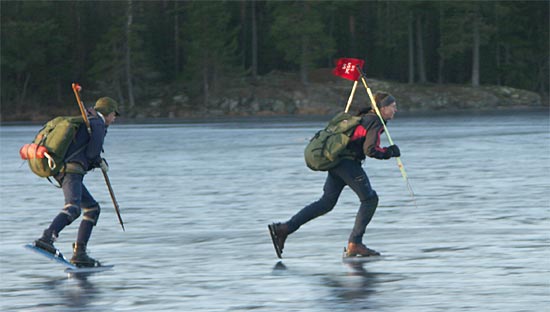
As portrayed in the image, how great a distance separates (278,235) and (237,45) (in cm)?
8858

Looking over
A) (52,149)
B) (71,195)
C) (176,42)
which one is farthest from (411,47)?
(52,149)

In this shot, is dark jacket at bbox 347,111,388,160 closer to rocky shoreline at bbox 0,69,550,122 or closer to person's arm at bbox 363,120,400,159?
person's arm at bbox 363,120,400,159

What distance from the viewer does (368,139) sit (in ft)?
39.1

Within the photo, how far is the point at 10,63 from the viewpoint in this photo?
314ft

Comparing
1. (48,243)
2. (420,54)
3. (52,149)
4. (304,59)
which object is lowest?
(420,54)

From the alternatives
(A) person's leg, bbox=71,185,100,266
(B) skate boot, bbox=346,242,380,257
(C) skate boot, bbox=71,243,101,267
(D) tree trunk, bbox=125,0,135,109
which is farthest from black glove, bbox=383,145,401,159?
(D) tree trunk, bbox=125,0,135,109

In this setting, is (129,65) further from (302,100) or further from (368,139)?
(368,139)

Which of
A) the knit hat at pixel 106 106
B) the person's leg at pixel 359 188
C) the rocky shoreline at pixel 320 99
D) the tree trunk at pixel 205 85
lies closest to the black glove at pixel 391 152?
the person's leg at pixel 359 188

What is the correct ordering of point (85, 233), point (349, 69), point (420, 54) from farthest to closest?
point (420, 54), point (349, 69), point (85, 233)

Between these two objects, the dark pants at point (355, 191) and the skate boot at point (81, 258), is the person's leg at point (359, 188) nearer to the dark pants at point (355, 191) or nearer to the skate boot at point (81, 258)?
the dark pants at point (355, 191)

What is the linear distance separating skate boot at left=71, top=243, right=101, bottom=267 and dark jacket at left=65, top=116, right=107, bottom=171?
700 mm

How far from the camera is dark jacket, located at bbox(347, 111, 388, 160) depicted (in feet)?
38.9

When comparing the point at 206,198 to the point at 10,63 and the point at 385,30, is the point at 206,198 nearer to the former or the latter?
the point at 10,63

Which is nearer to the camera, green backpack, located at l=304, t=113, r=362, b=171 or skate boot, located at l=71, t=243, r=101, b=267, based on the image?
skate boot, located at l=71, t=243, r=101, b=267
